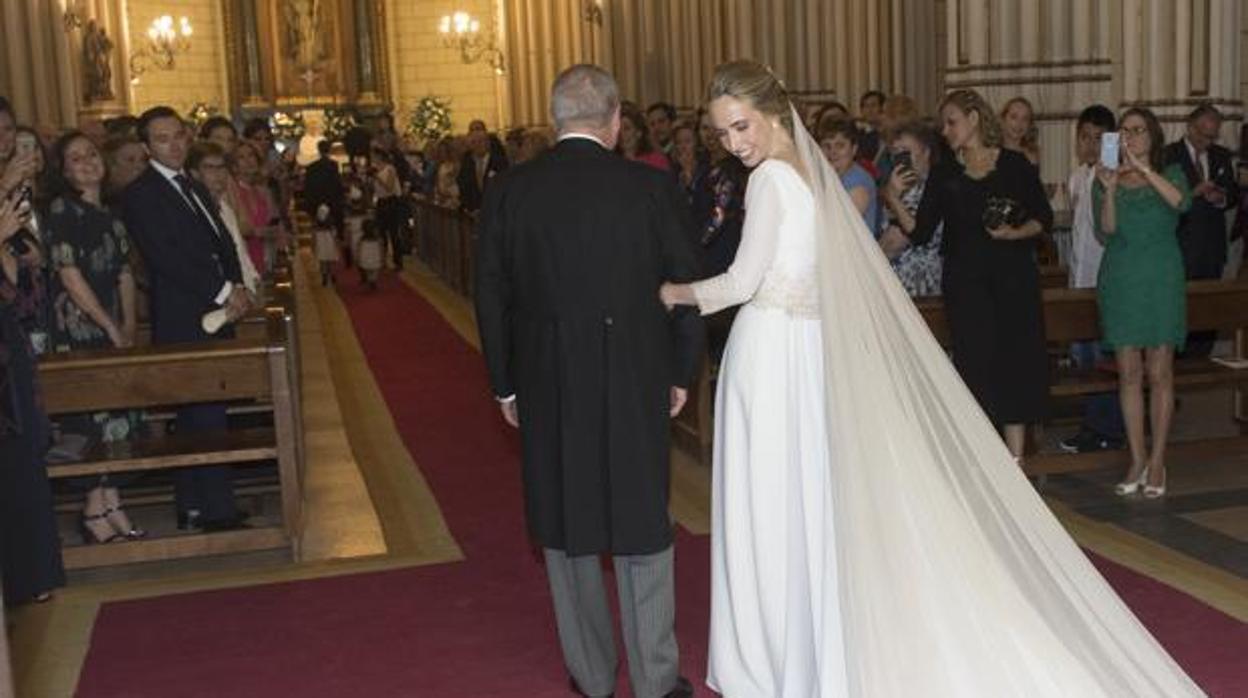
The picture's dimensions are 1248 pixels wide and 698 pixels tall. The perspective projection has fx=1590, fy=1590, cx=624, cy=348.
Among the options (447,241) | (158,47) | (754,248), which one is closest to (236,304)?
(754,248)

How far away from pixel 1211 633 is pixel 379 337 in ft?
33.4

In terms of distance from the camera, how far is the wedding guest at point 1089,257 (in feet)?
27.3

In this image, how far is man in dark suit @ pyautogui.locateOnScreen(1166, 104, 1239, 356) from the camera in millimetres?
10484

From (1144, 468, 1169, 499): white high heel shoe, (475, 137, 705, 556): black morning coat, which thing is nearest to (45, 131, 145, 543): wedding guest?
(475, 137, 705, 556): black morning coat

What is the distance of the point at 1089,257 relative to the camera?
8805mm

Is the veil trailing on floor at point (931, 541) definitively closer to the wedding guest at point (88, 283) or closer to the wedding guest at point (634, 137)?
the wedding guest at point (88, 283)

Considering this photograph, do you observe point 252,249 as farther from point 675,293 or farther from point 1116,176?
point 675,293

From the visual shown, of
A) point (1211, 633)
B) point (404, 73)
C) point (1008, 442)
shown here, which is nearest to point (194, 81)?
point (404, 73)

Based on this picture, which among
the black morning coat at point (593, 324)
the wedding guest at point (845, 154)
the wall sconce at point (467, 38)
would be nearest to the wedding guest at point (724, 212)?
the wedding guest at point (845, 154)

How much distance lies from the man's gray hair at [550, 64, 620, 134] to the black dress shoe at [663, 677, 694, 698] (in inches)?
66.6

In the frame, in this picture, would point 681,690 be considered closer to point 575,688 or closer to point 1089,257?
point 575,688

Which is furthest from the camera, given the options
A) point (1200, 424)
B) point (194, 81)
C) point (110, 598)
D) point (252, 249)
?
point (194, 81)

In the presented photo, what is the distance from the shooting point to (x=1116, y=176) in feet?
23.0

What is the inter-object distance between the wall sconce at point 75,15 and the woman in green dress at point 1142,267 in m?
19.6
